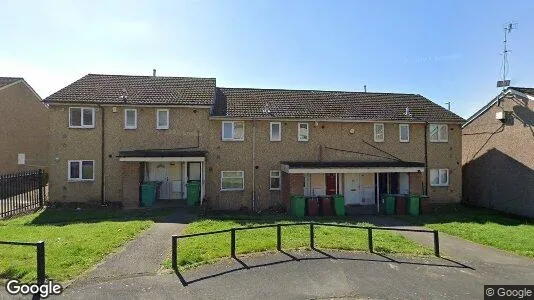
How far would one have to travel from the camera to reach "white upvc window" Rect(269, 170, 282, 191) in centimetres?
1864

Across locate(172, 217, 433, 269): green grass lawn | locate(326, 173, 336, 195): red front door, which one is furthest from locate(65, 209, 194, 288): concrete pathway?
locate(326, 173, 336, 195): red front door

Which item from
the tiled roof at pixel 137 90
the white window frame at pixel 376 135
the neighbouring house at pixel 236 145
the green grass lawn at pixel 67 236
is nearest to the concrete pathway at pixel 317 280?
the green grass lawn at pixel 67 236

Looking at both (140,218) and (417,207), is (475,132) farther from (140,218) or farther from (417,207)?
(140,218)

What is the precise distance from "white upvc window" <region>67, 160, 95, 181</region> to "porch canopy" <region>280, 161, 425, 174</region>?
9.88 m

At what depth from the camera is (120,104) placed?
57.4 ft

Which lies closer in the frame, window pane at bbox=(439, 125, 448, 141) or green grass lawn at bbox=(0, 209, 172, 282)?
green grass lawn at bbox=(0, 209, 172, 282)

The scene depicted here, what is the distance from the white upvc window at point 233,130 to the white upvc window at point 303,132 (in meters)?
3.15

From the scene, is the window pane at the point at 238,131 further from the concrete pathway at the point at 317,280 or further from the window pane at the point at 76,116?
the concrete pathway at the point at 317,280

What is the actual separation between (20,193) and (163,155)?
661 cm

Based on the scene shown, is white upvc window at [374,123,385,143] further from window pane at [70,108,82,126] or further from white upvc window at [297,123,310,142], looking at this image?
window pane at [70,108,82,126]

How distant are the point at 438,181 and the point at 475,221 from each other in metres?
4.73

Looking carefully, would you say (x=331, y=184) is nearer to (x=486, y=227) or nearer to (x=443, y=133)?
(x=443, y=133)

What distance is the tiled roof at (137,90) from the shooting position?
17703 mm

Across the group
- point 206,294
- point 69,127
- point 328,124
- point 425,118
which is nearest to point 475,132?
point 425,118
